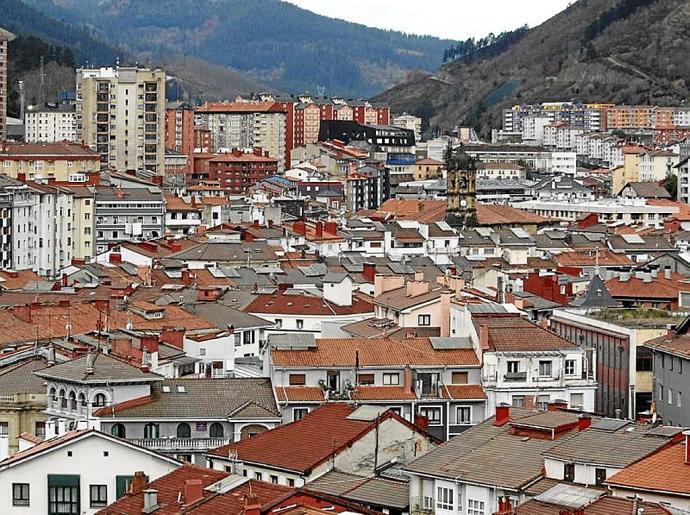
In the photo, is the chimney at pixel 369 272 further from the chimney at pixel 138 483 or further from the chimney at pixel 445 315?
the chimney at pixel 138 483

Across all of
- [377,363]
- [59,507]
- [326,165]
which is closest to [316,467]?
[59,507]

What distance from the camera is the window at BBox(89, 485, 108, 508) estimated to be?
1451 inches

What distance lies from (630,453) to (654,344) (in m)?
21.5

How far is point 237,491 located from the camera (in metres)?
32.9

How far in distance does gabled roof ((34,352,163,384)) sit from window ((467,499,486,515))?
33.9ft

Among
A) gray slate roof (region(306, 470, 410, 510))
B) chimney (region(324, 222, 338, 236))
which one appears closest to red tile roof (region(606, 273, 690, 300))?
gray slate roof (region(306, 470, 410, 510))

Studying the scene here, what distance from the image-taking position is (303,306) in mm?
70312

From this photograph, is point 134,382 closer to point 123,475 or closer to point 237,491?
point 123,475

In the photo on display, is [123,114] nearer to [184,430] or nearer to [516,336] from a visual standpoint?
[516,336]

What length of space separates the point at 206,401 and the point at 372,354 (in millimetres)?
6385

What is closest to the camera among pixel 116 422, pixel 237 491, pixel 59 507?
pixel 237 491

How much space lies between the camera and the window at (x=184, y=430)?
42969 mm

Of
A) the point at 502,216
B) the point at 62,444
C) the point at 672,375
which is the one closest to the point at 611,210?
the point at 502,216

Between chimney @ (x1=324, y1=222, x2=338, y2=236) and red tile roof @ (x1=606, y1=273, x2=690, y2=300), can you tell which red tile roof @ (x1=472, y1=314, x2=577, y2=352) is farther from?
chimney @ (x1=324, y1=222, x2=338, y2=236)
